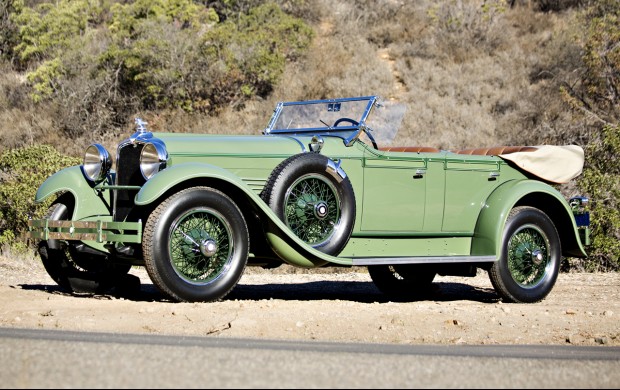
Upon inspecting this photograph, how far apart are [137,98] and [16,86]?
168 inches

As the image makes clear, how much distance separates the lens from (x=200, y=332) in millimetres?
6293

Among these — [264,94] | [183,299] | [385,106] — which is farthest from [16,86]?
[183,299]

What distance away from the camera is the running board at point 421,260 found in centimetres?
795

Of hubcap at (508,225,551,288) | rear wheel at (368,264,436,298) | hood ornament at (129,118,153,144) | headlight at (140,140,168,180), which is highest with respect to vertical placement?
hood ornament at (129,118,153,144)

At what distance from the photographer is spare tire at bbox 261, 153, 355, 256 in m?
7.67

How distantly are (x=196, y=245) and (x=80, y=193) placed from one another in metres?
1.48

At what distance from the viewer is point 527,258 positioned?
29.8ft

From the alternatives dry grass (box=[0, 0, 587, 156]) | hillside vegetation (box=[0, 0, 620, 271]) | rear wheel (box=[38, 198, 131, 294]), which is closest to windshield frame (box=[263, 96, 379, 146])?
rear wheel (box=[38, 198, 131, 294])

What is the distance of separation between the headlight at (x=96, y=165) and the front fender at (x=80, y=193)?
85mm

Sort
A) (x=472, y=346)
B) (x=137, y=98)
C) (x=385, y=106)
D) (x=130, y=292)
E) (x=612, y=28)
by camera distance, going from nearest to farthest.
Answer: (x=472, y=346), (x=130, y=292), (x=385, y=106), (x=612, y=28), (x=137, y=98)

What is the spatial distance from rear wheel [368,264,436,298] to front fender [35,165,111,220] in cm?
312

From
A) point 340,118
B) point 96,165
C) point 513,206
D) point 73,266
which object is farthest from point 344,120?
point 73,266

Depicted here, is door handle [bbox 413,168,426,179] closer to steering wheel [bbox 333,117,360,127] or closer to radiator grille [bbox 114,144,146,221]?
steering wheel [bbox 333,117,360,127]

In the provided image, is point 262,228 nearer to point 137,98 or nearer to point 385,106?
point 385,106
